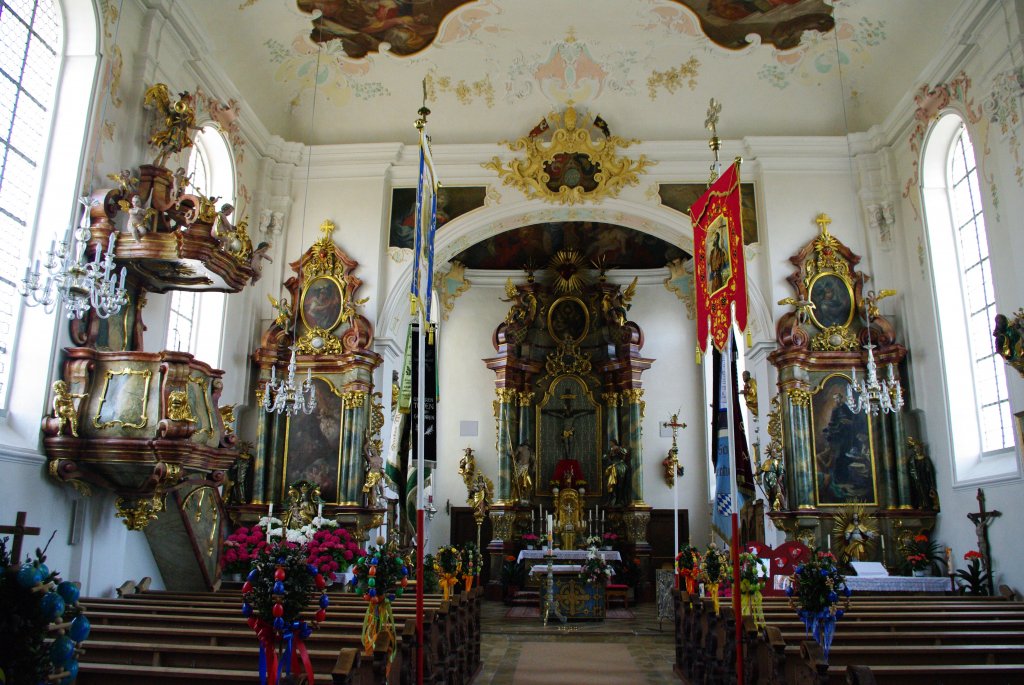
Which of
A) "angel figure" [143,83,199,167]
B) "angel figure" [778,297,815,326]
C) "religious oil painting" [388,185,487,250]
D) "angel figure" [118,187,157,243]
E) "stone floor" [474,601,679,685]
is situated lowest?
"stone floor" [474,601,679,685]

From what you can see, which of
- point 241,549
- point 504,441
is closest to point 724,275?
point 241,549

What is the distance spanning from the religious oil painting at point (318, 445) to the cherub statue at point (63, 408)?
15.3 feet

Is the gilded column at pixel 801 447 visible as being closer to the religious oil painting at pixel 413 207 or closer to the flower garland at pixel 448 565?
the flower garland at pixel 448 565

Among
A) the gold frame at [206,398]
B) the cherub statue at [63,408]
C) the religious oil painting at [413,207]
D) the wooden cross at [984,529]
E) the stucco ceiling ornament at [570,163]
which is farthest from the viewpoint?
the stucco ceiling ornament at [570,163]

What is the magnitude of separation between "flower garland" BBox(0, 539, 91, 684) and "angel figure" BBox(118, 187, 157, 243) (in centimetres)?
608

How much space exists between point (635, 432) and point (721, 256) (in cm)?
999

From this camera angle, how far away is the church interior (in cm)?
838

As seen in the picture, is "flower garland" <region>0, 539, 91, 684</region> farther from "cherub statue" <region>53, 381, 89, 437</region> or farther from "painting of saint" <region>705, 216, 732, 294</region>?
"painting of saint" <region>705, 216, 732, 294</region>

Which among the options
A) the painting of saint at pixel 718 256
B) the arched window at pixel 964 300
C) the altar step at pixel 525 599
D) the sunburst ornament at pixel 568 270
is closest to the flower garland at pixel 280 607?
the painting of saint at pixel 718 256

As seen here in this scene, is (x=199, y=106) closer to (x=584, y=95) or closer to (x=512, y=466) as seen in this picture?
(x=584, y=95)

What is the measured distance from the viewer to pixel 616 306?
17.7 m

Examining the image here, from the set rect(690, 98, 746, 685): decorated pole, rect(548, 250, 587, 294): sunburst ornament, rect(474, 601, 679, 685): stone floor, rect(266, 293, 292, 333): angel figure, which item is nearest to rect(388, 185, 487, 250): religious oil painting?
rect(266, 293, 292, 333): angel figure

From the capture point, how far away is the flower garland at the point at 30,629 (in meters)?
2.89

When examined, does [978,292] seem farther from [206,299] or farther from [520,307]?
[206,299]
